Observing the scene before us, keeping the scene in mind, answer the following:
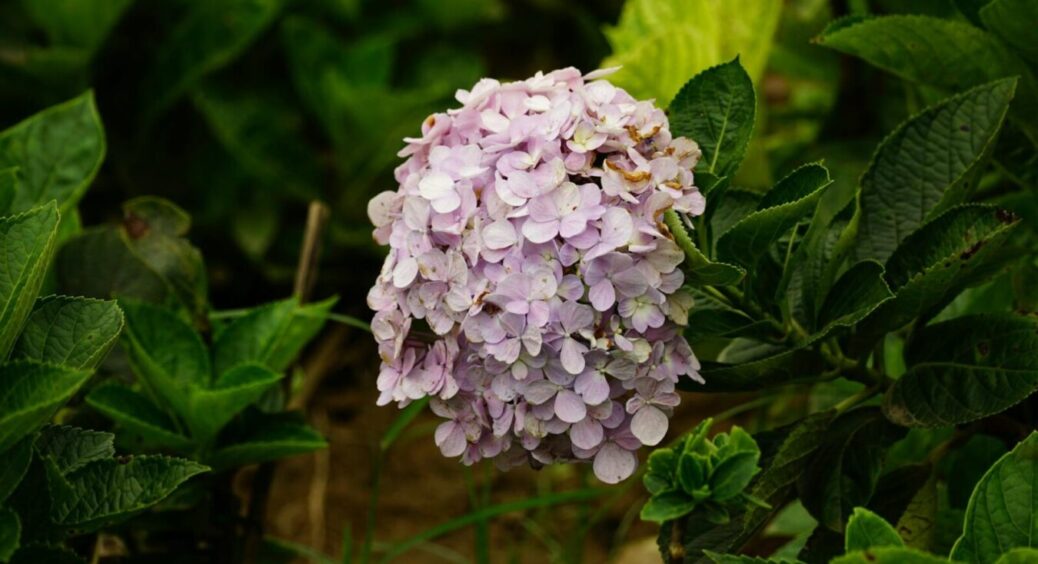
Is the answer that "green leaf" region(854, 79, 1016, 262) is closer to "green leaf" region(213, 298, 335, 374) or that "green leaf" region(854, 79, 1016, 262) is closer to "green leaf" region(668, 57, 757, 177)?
"green leaf" region(668, 57, 757, 177)

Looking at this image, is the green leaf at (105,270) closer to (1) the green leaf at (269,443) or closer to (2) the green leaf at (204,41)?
(1) the green leaf at (269,443)

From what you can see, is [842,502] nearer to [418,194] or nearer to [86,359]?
[418,194]

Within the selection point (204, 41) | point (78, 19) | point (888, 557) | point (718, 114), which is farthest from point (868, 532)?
point (78, 19)

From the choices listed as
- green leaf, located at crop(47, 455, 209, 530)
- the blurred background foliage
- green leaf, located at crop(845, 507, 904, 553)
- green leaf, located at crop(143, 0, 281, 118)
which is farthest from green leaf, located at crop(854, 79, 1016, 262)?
green leaf, located at crop(143, 0, 281, 118)

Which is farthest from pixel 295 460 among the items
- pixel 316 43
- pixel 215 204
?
pixel 316 43

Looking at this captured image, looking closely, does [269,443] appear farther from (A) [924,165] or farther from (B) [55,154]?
(A) [924,165]
